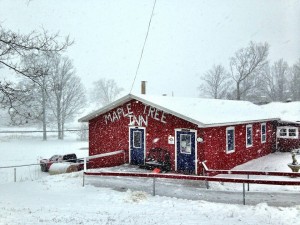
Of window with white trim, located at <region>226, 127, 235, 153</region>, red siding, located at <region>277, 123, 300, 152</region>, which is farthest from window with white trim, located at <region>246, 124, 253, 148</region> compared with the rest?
red siding, located at <region>277, 123, 300, 152</region>

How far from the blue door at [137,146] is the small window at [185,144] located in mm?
2542

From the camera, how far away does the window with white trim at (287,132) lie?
2630 cm

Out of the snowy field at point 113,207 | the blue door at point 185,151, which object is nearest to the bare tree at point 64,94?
the blue door at point 185,151

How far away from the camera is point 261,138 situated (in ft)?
78.4

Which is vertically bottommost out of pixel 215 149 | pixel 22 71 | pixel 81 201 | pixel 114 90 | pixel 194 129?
pixel 81 201

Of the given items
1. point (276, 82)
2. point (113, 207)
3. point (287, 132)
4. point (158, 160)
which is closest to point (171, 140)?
point (158, 160)

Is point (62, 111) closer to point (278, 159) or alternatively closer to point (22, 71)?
point (278, 159)

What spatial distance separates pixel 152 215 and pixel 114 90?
2900 inches

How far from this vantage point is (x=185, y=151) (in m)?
16.5

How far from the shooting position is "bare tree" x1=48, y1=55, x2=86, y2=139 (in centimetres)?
5041

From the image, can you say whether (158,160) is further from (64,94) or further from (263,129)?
(64,94)

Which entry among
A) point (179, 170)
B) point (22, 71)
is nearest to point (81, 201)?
point (22, 71)

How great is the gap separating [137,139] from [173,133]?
8.70 feet

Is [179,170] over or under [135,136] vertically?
under
